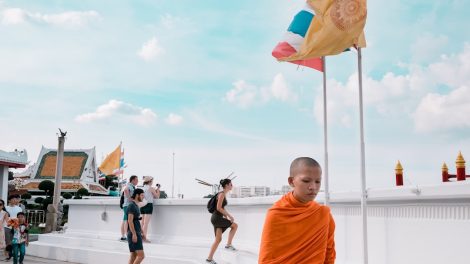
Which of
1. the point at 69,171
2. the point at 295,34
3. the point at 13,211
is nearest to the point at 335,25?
the point at 295,34

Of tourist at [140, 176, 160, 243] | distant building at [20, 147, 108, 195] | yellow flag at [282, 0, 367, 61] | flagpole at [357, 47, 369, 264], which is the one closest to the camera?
flagpole at [357, 47, 369, 264]

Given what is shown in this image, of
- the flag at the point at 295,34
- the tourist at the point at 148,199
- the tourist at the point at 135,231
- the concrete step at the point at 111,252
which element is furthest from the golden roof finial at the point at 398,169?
the tourist at the point at 148,199

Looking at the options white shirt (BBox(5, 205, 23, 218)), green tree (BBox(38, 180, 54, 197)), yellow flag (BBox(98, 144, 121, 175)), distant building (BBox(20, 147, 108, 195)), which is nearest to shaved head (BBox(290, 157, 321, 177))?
white shirt (BBox(5, 205, 23, 218))

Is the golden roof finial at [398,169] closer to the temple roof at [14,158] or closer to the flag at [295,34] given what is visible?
the flag at [295,34]

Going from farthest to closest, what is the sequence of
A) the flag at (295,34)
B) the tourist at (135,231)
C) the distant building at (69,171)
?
1. the distant building at (69,171)
2. the tourist at (135,231)
3. the flag at (295,34)

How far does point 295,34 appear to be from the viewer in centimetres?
694

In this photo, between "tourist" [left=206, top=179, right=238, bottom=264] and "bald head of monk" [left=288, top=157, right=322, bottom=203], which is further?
"tourist" [left=206, top=179, right=238, bottom=264]

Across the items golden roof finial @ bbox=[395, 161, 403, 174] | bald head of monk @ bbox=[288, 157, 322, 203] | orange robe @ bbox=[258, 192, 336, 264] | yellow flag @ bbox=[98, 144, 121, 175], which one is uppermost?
yellow flag @ bbox=[98, 144, 121, 175]

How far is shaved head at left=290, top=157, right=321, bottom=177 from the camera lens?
3.62 meters

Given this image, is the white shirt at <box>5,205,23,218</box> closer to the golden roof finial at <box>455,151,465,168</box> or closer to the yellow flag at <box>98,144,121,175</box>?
the golden roof finial at <box>455,151,465,168</box>

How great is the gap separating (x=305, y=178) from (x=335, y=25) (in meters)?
3.35

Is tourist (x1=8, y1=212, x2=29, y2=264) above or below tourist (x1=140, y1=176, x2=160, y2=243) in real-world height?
below

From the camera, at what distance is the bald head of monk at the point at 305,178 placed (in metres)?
3.61

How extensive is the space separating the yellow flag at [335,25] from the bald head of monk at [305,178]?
10.4 feet
